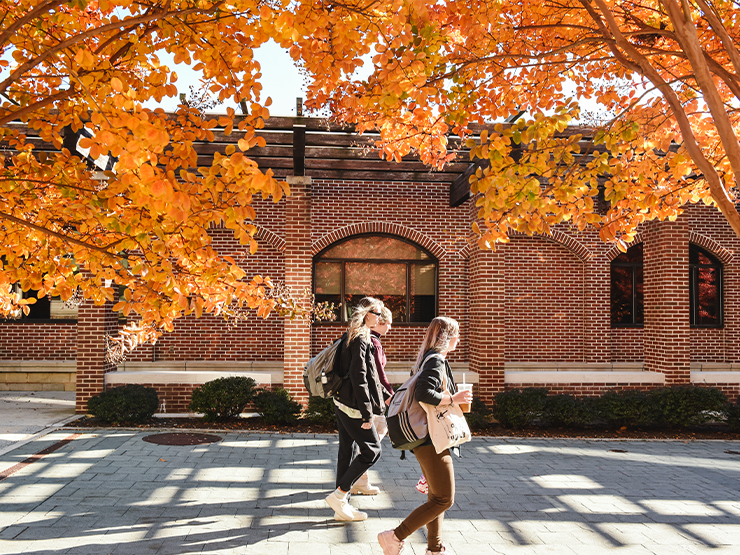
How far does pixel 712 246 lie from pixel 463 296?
20.3 ft

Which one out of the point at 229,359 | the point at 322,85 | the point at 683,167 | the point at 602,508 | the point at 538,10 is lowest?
the point at 602,508

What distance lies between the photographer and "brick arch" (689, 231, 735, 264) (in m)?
13.1

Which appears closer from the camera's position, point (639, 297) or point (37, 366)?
point (37, 366)

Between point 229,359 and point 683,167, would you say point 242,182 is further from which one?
point 229,359

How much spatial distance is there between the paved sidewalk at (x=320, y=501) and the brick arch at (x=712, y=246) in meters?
6.40

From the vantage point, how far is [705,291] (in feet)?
44.2

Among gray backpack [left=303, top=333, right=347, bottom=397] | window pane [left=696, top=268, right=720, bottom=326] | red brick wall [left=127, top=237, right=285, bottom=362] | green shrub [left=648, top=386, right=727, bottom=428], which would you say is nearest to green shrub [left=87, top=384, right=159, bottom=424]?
red brick wall [left=127, top=237, right=285, bottom=362]

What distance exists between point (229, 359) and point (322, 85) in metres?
8.45

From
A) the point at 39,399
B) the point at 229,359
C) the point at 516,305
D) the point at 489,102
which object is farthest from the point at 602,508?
the point at 39,399

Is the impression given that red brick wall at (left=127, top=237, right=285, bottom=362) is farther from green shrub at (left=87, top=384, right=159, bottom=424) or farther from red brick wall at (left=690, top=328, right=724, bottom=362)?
red brick wall at (left=690, top=328, right=724, bottom=362)

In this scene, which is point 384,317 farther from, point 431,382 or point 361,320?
point 431,382

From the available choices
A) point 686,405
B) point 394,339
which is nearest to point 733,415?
point 686,405

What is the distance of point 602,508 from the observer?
Answer: 5.70m

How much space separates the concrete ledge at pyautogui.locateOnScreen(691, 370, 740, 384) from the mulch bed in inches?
64.6
